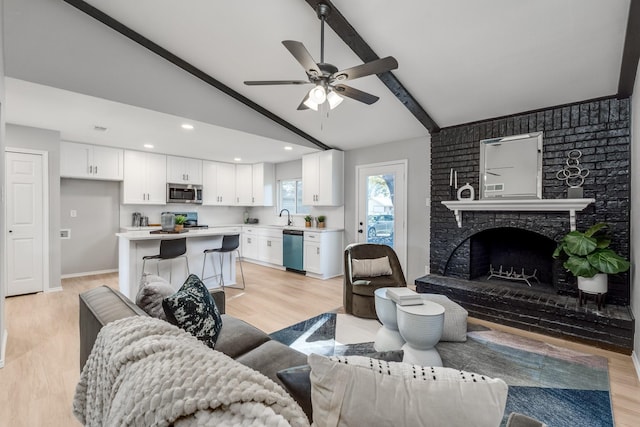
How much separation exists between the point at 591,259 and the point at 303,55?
3158mm

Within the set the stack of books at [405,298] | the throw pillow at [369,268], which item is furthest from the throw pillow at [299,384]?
the throw pillow at [369,268]

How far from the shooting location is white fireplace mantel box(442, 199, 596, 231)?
3.12 metres

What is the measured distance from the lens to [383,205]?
5105mm

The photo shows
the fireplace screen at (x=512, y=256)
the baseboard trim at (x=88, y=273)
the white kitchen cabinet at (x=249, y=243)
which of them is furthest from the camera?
the white kitchen cabinet at (x=249, y=243)

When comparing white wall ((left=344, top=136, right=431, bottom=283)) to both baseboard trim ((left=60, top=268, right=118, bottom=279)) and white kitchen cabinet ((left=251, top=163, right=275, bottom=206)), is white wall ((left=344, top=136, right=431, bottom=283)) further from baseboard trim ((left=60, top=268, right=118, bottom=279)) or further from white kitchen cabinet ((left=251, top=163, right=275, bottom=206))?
baseboard trim ((left=60, top=268, right=118, bottom=279))

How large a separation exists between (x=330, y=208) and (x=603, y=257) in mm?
3922

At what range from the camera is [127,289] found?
3697mm

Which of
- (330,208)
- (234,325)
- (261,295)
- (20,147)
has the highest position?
(20,147)

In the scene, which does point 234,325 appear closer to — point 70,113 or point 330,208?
point 70,113

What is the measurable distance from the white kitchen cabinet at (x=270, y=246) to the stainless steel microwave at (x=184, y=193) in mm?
1470

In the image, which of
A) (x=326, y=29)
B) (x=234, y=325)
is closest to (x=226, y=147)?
(x=326, y=29)

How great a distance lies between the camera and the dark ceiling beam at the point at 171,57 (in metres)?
2.93

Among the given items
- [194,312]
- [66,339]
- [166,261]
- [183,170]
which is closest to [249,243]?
[183,170]

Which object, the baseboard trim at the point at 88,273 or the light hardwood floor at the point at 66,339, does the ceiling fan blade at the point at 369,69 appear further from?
the baseboard trim at the point at 88,273
